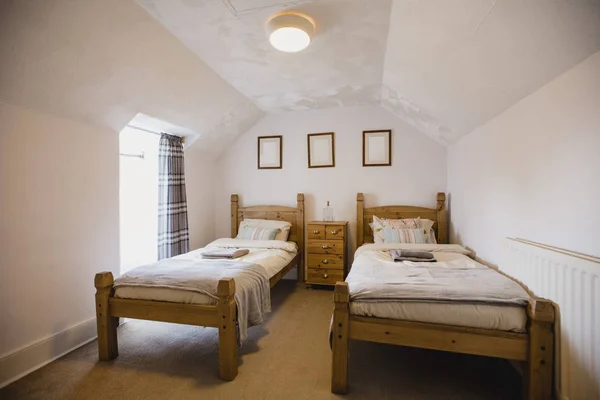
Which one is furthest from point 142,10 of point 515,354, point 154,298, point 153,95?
point 515,354

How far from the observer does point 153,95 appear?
2559 millimetres

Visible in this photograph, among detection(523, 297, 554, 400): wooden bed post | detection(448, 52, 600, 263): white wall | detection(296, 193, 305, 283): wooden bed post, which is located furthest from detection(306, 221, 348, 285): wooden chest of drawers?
detection(523, 297, 554, 400): wooden bed post

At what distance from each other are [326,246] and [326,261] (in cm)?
18

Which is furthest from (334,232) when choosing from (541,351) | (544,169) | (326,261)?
(541,351)

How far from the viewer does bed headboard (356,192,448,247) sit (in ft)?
11.6

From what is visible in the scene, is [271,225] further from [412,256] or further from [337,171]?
[412,256]

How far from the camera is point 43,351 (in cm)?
200

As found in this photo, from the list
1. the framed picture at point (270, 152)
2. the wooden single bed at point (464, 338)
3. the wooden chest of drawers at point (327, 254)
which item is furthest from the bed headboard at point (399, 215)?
the wooden single bed at point (464, 338)

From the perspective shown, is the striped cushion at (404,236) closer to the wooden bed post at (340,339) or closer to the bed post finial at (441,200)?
the bed post finial at (441,200)

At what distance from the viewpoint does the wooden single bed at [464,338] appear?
141 centimetres

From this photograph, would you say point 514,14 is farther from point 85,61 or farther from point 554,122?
point 85,61

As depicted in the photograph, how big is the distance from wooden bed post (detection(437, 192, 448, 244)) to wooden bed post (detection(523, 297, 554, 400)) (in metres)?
2.13

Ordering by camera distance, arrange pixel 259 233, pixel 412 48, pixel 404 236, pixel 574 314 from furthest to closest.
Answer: pixel 259 233 < pixel 404 236 < pixel 412 48 < pixel 574 314

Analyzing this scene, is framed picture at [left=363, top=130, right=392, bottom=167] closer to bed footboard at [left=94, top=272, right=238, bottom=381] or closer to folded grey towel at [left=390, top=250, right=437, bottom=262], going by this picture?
folded grey towel at [left=390, top=250, right=437, bottom=262]
